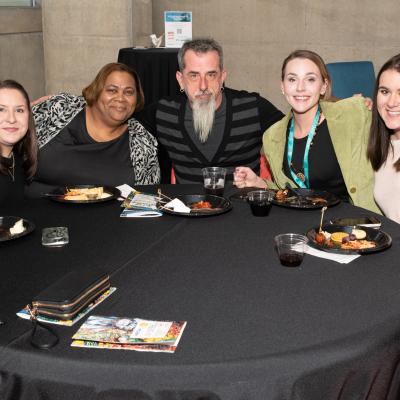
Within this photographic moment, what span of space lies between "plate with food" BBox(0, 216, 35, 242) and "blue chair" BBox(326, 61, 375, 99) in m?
3.71

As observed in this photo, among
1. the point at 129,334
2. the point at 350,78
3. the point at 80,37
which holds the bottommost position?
the point at 129,334

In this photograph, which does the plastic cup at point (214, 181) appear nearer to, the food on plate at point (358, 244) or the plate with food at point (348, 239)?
the plate with food at point (348, 239)

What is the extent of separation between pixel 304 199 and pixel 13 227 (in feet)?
3.85

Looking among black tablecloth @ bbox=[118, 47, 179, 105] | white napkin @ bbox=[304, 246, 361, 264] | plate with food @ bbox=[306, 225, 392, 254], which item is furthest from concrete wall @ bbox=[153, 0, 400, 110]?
white napkin @ bbox=[304, 246, 361, 264]

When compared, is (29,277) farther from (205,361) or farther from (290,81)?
(290,81)

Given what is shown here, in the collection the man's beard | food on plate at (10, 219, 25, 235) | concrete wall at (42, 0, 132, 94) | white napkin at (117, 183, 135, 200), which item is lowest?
food on plate at (10, 219, 25, 235)

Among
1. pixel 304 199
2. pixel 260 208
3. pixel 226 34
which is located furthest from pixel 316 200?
pixel 226 34

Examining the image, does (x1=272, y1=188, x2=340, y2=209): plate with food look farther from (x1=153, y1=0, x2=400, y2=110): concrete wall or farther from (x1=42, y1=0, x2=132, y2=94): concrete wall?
(x1=153, y1=0, x2=400, y2=110): concrete wall

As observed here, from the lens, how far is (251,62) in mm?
7621

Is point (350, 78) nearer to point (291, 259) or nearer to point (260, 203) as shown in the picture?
point (260, 203)

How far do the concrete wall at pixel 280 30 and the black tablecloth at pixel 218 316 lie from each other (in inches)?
207

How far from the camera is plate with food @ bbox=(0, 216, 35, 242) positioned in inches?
86.0

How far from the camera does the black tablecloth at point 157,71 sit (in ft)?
20.4

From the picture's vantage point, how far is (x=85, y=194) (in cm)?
274
